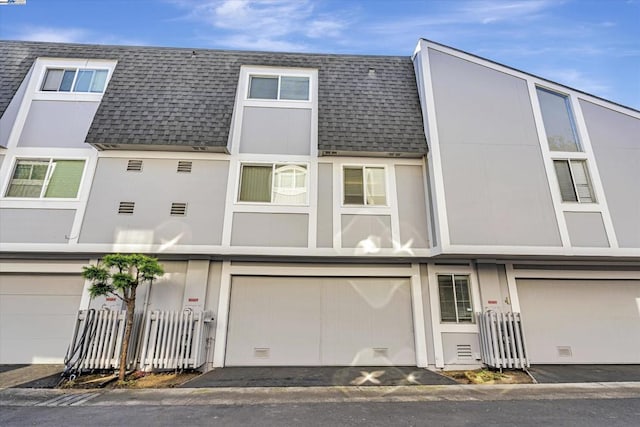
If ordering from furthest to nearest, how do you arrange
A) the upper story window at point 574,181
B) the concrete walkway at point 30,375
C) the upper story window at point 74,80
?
1. the upper story window at point 74,80
2. the upper story window at point 574,181
3. the concrete walkway at point 30,375

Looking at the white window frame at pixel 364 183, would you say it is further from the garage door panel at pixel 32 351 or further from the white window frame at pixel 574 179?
the garage door panel at pixel 32 351

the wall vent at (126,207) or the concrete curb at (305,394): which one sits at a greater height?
the wall vent at (126,207)

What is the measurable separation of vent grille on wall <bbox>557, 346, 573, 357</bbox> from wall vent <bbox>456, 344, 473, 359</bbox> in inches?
89.1

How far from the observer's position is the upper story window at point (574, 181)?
6668mm

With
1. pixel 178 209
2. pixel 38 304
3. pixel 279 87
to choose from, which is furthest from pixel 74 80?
pixel 38 304

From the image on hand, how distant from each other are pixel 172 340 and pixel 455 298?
656cm

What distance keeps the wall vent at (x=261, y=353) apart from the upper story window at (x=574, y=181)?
25.9 ft

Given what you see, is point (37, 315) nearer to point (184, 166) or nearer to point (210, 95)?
point (184, 166)

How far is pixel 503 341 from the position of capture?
6148 mm

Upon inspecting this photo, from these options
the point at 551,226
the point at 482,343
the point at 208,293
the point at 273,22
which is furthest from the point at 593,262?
the point at 273,22

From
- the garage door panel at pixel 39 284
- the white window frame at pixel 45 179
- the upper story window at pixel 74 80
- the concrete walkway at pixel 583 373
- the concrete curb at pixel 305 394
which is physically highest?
the upper story window at pixel 74 80

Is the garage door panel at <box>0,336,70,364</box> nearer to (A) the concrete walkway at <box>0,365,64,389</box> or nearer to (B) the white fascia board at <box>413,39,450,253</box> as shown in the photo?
(A) the concrete walkway at <box>0,365,64,389</box>

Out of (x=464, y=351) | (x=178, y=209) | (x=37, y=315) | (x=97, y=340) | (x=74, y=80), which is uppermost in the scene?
(x=74, y=80)

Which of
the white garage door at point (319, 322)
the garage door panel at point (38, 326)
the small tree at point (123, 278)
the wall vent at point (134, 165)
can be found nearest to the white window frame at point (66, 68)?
the wall vent at point (134, 165)
